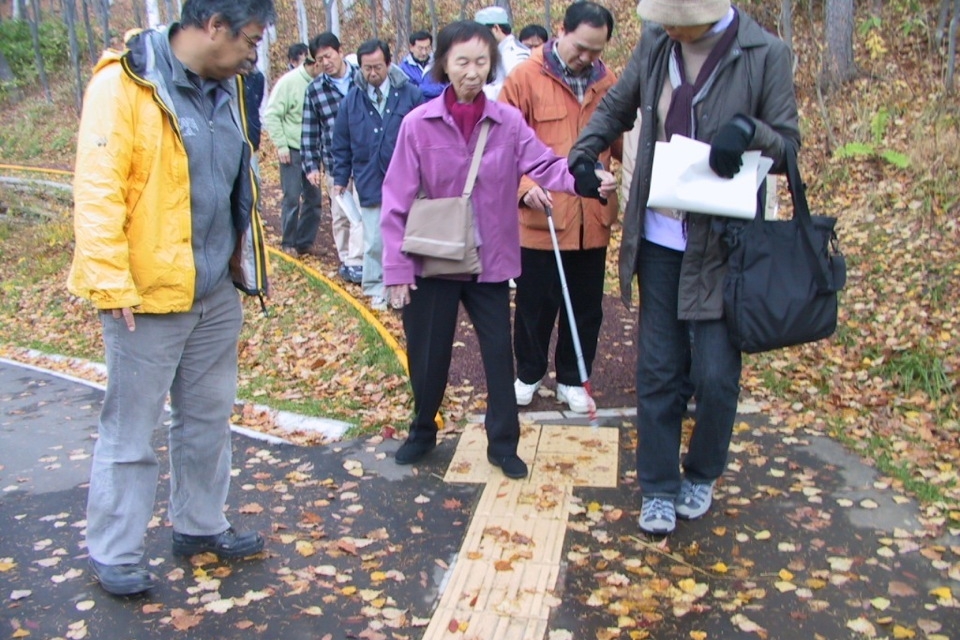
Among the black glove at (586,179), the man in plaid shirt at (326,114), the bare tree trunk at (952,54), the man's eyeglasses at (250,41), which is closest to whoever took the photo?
the man's eyeglasses at (250,41)

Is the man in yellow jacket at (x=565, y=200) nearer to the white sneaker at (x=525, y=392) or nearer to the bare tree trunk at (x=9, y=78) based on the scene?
the white sneaker at (x=525, y=392)

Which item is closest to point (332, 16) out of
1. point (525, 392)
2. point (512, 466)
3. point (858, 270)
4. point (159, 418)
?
point (858, 270)

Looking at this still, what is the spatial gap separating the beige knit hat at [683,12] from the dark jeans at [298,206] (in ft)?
23.4

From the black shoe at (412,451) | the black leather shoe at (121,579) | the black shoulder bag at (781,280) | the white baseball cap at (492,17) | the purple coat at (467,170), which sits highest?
the white baseball cap at (492,17)

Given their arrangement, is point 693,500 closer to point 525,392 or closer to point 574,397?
point 574,397

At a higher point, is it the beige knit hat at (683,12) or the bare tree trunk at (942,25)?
the bare tree trunk at (942,25)

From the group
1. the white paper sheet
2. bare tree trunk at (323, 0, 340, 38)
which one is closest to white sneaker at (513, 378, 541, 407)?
the white paper sheet

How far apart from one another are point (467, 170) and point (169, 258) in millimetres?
1572

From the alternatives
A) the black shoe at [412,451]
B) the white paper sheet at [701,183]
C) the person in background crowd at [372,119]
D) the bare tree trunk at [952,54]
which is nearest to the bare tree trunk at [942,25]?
the bare tree trunk at [952,54]

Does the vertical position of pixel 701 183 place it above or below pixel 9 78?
below

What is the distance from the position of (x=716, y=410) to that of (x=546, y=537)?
94 cm

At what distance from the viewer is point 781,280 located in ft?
12.5

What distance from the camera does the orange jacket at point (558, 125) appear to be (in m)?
5.23

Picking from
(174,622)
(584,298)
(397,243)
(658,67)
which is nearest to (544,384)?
(584,298)
